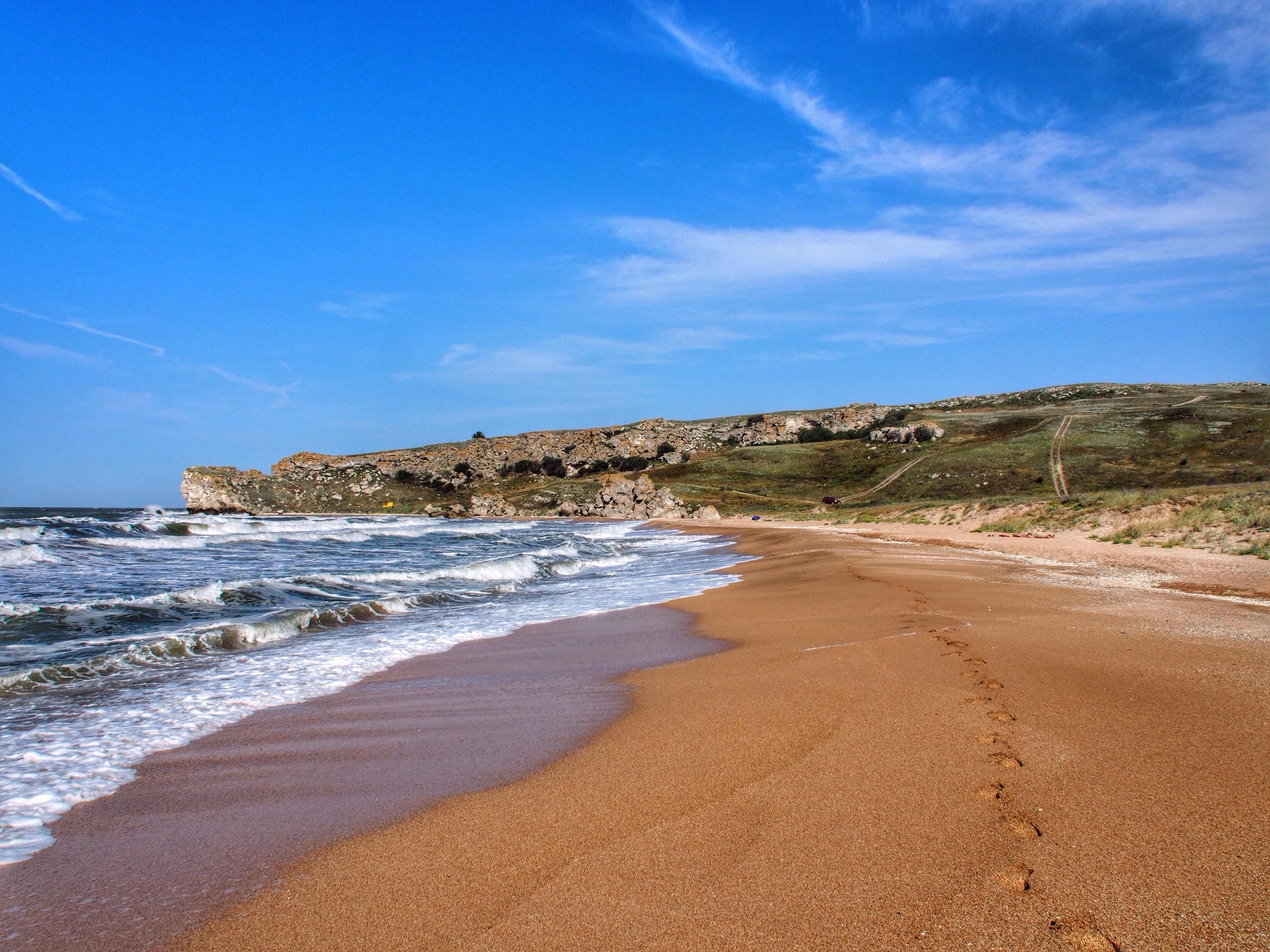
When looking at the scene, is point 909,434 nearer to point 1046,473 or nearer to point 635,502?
point 1046,473

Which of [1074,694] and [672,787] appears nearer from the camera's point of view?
[672,787]

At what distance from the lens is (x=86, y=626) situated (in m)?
9.54

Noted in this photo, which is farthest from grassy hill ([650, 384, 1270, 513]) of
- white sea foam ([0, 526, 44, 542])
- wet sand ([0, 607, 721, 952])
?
white sea foam ([0, 526, 44, 542])

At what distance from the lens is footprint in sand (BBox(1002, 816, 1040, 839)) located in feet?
9.50

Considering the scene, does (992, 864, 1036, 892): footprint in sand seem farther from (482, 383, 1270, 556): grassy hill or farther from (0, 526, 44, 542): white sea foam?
(0, 526, 44, 542): white sea foam

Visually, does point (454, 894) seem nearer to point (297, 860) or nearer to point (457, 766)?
point (297, 860)

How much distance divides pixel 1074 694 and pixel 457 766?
4.29m

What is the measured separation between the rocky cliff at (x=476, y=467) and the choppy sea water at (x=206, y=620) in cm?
4900

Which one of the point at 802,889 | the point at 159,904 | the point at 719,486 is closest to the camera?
the point at 802,889

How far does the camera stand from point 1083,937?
2.22 metres

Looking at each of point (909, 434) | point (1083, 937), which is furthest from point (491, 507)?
point (1083, 937)

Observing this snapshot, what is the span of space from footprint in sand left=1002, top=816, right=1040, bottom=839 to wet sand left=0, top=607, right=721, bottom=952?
8.34ft

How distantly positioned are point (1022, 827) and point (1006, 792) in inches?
15.4

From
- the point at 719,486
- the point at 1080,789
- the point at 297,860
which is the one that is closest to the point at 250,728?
the point at 297,860
